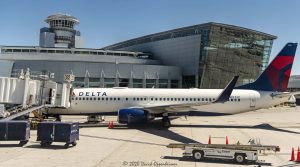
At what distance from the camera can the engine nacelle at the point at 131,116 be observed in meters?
33.7

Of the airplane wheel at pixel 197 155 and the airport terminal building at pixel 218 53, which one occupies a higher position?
the airport terminal building at pixel 218 53

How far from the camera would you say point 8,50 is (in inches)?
4616

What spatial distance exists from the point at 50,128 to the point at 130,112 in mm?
12057

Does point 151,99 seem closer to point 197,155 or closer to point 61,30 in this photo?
point 197,155

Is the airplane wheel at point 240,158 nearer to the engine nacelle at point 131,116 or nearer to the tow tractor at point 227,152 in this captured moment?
the tow tractor at point 227,152

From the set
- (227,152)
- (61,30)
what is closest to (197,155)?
(227,152)

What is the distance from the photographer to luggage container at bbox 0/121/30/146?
74.2 feet

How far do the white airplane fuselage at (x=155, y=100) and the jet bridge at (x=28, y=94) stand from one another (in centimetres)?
257

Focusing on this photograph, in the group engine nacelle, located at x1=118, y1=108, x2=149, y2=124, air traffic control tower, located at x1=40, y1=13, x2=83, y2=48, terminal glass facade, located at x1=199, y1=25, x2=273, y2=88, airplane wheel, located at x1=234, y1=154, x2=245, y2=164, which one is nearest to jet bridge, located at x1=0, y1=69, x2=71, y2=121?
engine nacelle, located at x1=118, y1=108, x2=149, y2=124

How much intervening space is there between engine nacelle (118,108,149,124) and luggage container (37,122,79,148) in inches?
430

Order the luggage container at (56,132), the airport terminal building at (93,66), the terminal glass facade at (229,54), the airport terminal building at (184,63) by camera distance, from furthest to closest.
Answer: the terminal glass facade at (229,54)
the airport terminal building at (184,63)
the airport terminal building at (93,66)
the luggage container at (56,132)

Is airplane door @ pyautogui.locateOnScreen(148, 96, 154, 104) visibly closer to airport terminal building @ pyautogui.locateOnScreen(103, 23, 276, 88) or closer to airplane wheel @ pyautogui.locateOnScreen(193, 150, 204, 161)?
airplane wheel @ pyautogui.locateOnScreen(193, 150, 204, 161)

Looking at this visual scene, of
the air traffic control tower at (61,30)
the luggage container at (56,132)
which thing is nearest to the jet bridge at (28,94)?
the luggage container at (56,132)

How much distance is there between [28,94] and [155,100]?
564 inches
